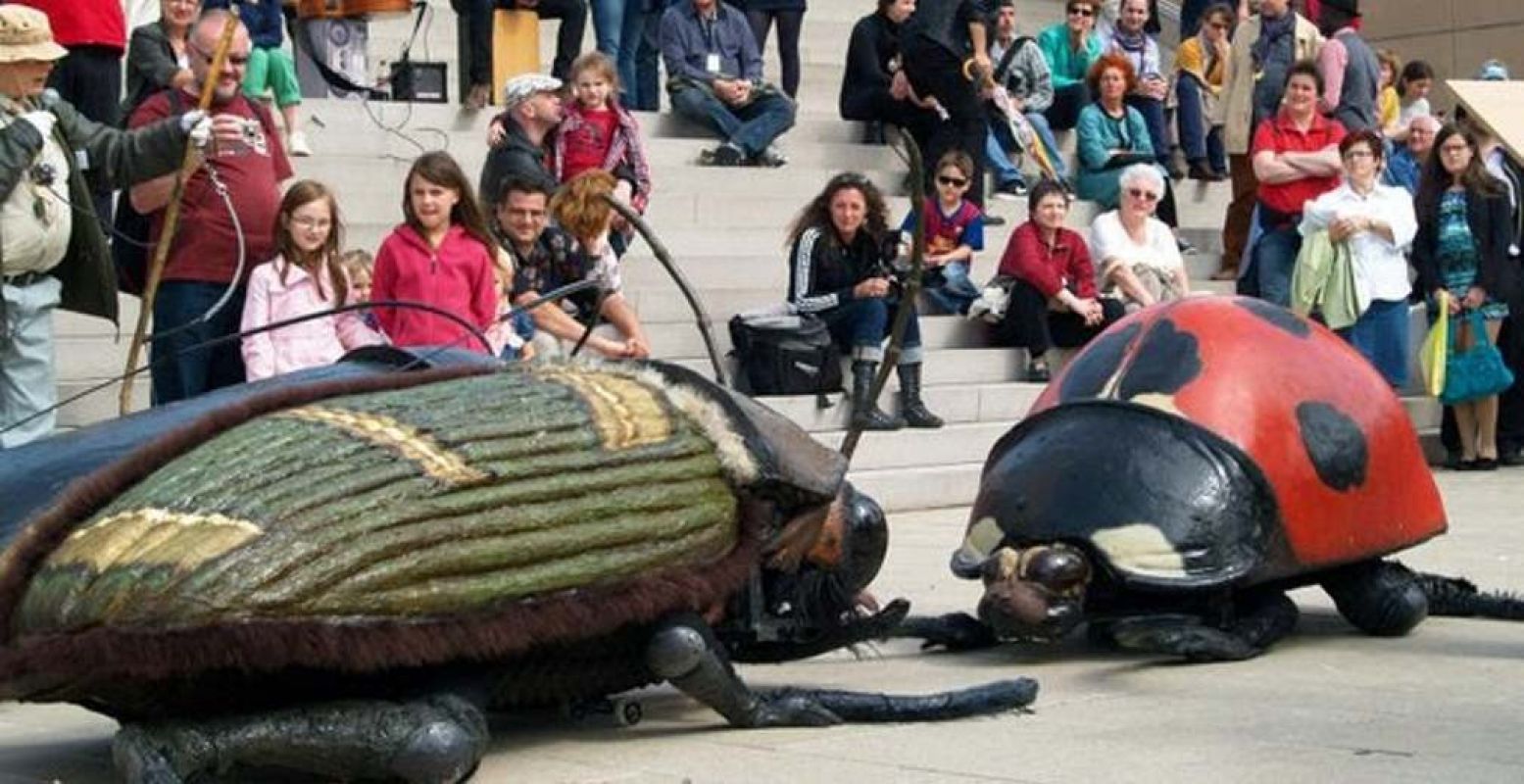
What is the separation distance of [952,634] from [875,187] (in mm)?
5571

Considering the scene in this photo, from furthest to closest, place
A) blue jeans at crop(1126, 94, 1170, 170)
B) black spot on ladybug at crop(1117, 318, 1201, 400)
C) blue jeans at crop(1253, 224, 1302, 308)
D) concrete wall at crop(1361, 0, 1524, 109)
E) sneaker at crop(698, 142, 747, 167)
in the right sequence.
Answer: concrete wall at crop(1361, 0, 1524, 109) < blue jeans at crop(1126, 94, 1170, 170) < sneaker at crop(698, 142, 747, 167) < blue jeans at crop(1253, 224, 1302, 308) < black spot on ladybug at crop(1117, 318, 1201, 400)

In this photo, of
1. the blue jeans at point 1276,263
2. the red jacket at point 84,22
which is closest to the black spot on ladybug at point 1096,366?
the red jacket at point 84,22

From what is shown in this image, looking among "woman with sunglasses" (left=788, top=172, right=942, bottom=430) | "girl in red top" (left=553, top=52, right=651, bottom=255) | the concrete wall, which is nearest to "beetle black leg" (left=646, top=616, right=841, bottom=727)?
"woman with sunglasses" (left=788, top=172, right=942, bottom=430)

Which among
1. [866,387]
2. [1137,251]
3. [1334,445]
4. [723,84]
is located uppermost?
[723,84]

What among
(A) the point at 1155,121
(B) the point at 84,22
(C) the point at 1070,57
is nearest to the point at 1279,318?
(B) the point at 84,22

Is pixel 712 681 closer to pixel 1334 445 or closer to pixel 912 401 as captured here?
pixel 1334 445

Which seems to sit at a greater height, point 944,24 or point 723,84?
point 944,24

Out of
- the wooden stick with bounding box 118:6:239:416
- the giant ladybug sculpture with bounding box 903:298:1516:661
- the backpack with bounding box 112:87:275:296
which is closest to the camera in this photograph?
the giant ladybug sculpture with bounding box 903:298:1516:661

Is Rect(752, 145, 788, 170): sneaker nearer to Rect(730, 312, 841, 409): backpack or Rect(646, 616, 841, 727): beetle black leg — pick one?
Rect(730, 312, 841, 409): backpack

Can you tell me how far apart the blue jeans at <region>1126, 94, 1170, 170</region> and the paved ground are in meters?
9.61

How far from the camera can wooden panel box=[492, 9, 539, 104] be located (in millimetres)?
15445

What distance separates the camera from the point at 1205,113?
59.9 ft

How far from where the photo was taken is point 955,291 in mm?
14094

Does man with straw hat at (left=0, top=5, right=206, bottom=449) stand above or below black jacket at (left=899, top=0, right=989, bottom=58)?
below
